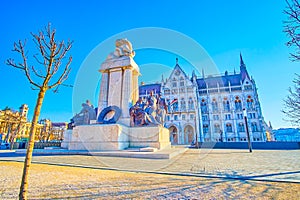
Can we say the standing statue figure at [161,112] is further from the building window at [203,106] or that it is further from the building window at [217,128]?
the building window at [203,106]

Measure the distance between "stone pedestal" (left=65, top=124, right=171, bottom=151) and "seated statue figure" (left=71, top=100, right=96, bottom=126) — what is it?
1.83 meters

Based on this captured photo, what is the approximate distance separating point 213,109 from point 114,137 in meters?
46.7

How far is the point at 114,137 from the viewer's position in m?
10.8

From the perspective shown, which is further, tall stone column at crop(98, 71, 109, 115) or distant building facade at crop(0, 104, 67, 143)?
distant building facade at crop(0, 104, 67, 143)

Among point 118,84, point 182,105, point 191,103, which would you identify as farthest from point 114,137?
point 191,103

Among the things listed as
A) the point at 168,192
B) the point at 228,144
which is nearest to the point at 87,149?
the point at 168,192

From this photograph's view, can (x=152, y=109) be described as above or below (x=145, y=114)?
above

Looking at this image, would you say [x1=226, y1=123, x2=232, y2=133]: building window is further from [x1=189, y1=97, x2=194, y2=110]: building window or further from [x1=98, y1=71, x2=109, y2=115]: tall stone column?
[x1=98, y1=71, x2=109, y2=115]: tall stone column

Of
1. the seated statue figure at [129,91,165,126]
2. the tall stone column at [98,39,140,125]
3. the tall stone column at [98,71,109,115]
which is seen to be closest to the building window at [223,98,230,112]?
the tall stone column at [98,39,140,125]

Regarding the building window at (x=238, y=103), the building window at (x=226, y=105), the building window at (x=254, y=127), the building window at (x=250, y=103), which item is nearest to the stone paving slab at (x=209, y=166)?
the building window at (x=254, y=127)

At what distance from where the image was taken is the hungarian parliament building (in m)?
46.1

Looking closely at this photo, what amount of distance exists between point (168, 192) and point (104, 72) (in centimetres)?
1450

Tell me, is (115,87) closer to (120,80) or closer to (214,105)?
(120,80)

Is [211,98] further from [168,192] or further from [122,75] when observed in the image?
[168,192]
